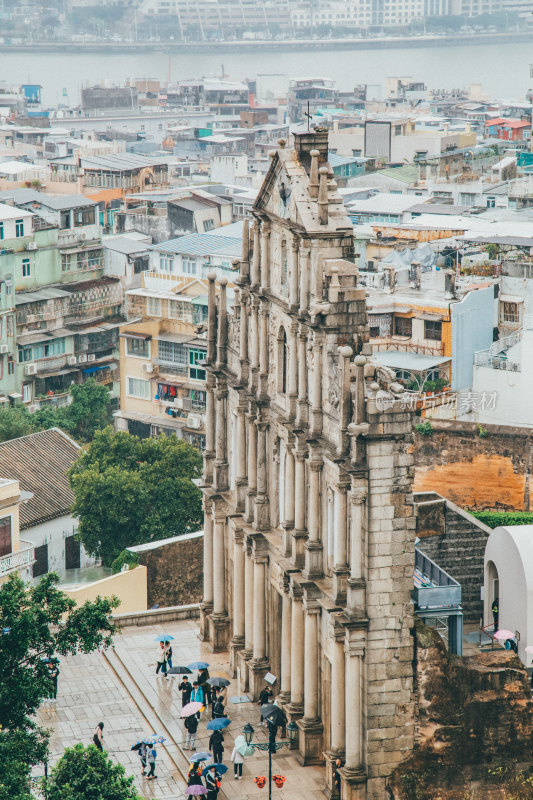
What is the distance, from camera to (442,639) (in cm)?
4412

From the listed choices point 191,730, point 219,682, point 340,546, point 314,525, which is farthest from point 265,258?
point 191,730

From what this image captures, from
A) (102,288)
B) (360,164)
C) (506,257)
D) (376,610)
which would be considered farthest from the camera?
(360,164)

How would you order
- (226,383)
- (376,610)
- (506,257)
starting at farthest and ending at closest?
1. (506,257)
2. (226,383)
3. (376,610)

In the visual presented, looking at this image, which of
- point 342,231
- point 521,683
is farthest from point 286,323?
point 521,683

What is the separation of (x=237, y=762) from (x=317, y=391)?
10.7 metres

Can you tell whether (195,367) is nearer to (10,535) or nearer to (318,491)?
(10,535)

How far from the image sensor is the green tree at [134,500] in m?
72.0

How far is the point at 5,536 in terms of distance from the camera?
5975 cm

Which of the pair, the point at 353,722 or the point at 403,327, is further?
the point at 403,327

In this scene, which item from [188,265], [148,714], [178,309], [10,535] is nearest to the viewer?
[148,714]

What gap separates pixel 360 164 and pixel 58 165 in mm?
29293

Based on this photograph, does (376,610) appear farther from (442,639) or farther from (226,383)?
(226,383)

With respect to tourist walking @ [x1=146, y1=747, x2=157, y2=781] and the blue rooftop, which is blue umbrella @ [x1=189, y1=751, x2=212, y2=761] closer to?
tourist walking @ [x1=146, y1=747, x2=157, y2=781]

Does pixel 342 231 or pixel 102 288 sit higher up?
pixel 342 231
